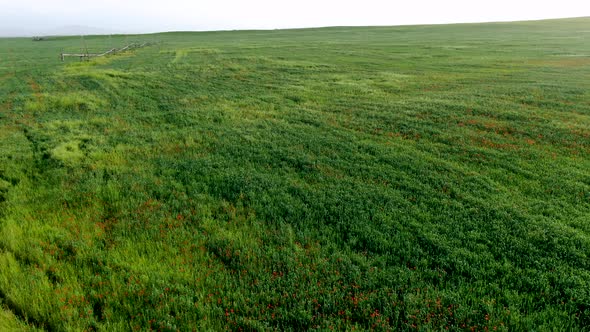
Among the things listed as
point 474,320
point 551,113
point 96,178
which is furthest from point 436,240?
point 551,113

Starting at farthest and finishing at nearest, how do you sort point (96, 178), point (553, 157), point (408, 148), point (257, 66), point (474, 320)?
point (257, 66) < point (408, 148) < point (553, 157) < point (96, 178) < point (474, 320)

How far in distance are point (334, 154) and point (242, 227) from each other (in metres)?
6.03

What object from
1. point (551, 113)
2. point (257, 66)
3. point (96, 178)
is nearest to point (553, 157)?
point (551, 113)

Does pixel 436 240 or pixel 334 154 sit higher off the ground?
pixel 334 154

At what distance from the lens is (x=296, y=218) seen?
8.90 metres

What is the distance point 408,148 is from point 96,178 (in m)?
11.9

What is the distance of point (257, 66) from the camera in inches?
1593

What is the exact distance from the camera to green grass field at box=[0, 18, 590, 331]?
5941 millimetres

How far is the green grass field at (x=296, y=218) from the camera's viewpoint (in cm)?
594

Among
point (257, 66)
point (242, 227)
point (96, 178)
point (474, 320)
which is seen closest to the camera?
point (474, 320)

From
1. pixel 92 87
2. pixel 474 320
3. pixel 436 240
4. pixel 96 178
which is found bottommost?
pixel 474 320

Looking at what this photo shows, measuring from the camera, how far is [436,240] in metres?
7.74

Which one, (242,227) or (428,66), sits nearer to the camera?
(242,227)

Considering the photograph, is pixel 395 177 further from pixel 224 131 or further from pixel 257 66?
pixel 257 66
